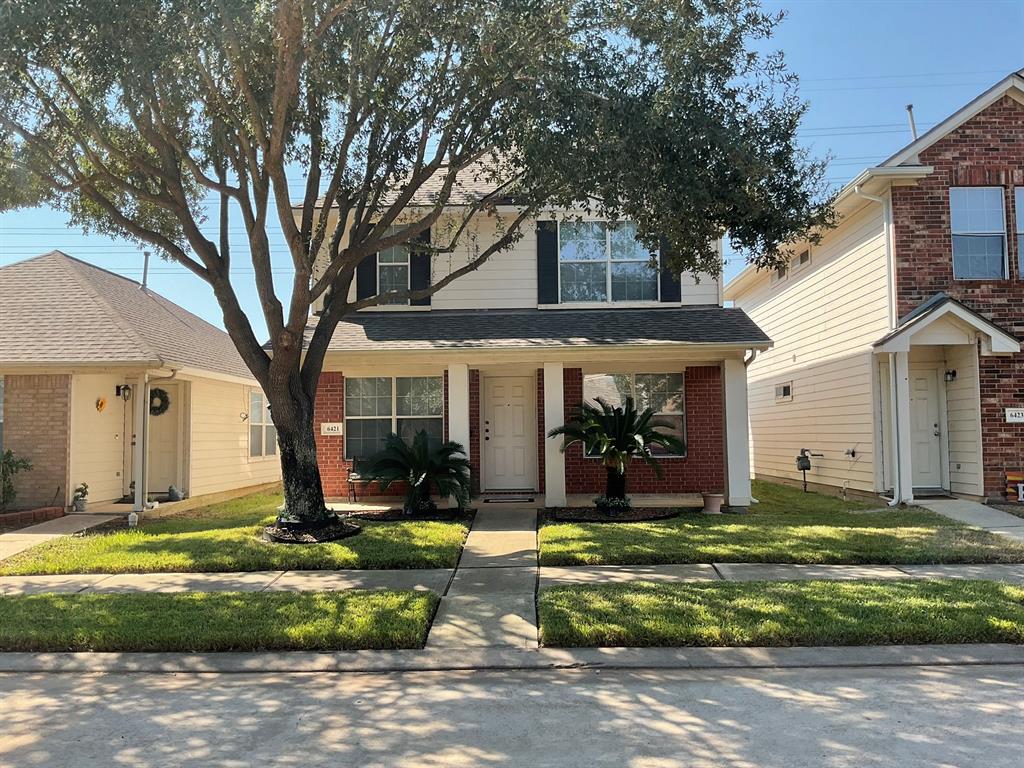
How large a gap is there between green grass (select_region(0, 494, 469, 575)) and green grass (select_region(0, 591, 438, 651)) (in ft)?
3.94

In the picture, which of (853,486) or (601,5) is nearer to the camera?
(601,5)

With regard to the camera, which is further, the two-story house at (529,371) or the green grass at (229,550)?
the two-story house at (529,371)

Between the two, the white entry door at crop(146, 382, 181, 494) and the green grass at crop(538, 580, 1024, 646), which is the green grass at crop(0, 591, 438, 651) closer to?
the green grass at crop(538, 580, 1024, 646)

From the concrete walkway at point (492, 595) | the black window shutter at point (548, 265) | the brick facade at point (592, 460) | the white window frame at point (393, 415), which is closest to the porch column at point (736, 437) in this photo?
the brick facade at point (592, 460)

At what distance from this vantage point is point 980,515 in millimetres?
10406

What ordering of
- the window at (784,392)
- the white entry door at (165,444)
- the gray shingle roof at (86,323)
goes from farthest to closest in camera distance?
the window at (784,392)
the white entry door at (165,444)
the gray shingle roof at (86,323)

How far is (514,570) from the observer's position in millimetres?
7938

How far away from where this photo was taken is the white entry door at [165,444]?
14.0m

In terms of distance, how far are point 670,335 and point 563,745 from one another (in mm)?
8666

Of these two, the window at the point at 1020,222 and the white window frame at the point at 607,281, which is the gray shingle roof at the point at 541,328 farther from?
the window at the point at 1020,222

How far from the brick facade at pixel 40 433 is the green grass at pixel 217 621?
586cm

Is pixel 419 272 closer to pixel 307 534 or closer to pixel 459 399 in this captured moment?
pixel 459 399

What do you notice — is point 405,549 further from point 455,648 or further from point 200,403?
point 200,403

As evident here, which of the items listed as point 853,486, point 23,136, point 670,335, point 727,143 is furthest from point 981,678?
point 23,136
